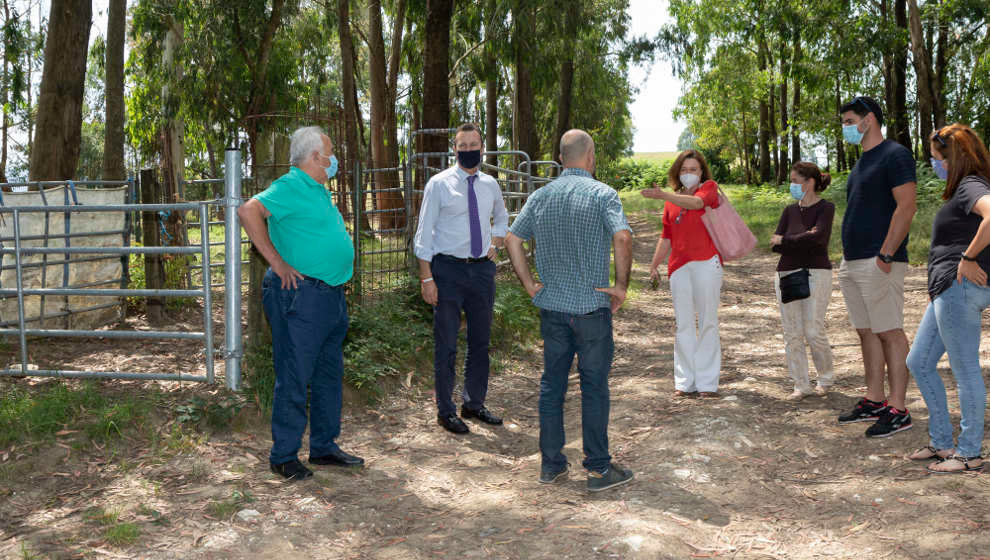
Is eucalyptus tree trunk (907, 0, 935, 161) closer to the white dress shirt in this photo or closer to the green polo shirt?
the white dress shirt

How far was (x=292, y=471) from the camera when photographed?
4719mm

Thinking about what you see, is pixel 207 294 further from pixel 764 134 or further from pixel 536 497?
pixel 764 134

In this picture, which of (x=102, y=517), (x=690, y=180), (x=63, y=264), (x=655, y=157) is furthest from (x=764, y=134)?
(x=655, y=157)

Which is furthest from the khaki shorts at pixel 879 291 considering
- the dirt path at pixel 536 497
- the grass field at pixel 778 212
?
the grass field at pixel 778 212

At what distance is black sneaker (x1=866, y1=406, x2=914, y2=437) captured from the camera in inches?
203

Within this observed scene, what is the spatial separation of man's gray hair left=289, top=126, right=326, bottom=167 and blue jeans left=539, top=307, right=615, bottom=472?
5.38 ft

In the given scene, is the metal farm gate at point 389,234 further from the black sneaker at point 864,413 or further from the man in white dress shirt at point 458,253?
the black sneaker at point 864,413

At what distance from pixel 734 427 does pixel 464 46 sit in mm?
18589

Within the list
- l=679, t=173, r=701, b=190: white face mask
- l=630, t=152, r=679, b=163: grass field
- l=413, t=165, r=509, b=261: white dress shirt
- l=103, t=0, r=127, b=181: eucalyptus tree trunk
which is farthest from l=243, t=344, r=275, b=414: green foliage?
l=630, t=152, r=679, b=163: grass field

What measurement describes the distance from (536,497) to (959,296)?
2576 millimetres

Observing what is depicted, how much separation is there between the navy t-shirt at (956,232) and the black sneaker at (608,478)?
199 cm

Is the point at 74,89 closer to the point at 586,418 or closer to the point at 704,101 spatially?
the point at 586,418

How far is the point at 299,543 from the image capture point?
394 cm

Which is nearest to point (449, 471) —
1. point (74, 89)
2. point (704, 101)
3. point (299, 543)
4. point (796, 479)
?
point (299, 543)
